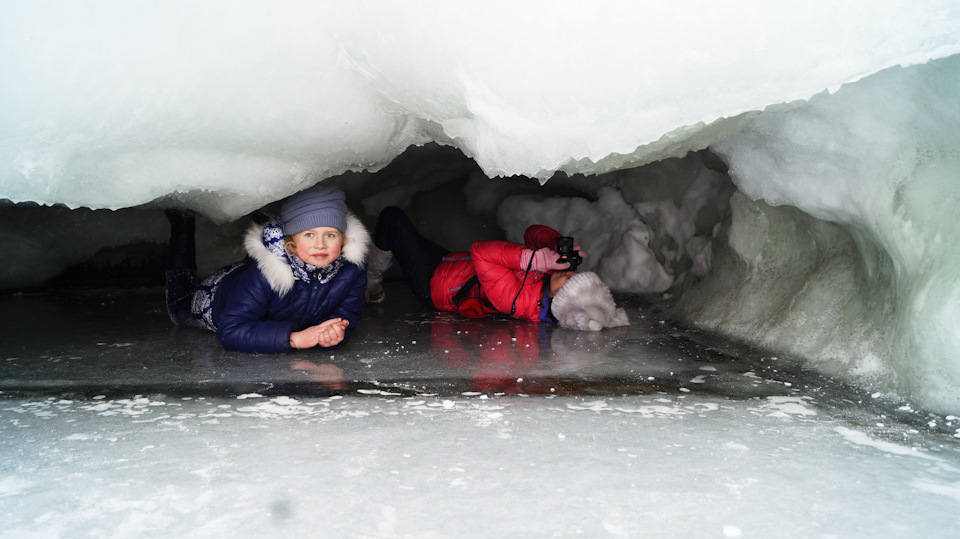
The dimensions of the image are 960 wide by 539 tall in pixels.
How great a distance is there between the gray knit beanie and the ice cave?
145 millimetres

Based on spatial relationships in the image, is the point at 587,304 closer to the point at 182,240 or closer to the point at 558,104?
the point at 558,104

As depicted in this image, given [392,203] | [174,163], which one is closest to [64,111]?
[174,163]

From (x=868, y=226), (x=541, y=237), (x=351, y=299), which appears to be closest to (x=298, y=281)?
(x=351, y=299)

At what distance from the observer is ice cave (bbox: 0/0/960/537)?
126 centimetres

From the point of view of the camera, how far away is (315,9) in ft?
6.04

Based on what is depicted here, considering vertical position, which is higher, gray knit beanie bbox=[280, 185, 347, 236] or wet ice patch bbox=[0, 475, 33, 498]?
gray knit beanie bbox=[280, 185, 347, 236]

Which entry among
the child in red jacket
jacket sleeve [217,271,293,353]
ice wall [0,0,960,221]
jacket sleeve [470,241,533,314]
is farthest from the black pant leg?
ice wall [0,0,960,221]

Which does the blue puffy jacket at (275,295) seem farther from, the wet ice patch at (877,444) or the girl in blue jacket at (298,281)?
the wet ice patch at (877,444)

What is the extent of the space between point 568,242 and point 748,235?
73cm

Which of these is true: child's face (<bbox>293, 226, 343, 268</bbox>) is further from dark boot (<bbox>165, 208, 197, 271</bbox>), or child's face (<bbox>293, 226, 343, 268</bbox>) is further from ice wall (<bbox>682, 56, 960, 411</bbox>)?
ice wall (<bbox>682, 56, 960, 411</bbox>)

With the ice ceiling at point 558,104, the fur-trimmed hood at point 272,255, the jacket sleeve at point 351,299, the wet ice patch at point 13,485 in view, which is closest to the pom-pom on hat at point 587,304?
the ice ceiling at point 558,104

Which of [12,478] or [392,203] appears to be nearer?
[12,478]

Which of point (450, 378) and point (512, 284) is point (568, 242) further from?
point (450, 378)

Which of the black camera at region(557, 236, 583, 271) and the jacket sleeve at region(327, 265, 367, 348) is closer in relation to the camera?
the jacket sleeve at region(327, 265, 367, 348)
